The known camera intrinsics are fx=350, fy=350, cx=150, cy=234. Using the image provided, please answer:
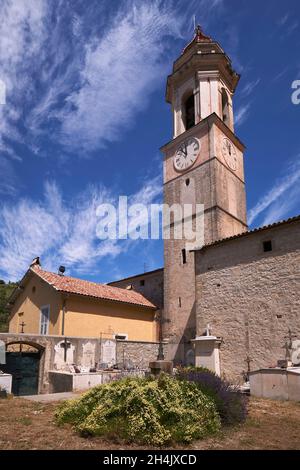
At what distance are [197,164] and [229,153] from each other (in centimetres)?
287

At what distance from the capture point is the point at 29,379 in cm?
1531

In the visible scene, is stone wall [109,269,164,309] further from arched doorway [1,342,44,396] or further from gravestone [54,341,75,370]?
arched doorway [1,342,44,396]

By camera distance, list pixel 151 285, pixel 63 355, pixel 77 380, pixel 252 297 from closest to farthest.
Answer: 1. pixel 77 380
2. pixel 252 297
3. pixel 63 355
4. pixel 151 285

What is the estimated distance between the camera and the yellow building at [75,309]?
18047mm

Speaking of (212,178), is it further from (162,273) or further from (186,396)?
(186,396)

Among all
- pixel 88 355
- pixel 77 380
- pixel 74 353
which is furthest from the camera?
pixel 88 355

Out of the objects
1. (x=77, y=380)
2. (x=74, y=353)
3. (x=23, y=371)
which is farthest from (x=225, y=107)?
(x=23, y=371)

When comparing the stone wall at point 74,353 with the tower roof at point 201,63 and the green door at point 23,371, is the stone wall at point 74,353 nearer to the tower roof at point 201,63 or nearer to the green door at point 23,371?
the green door at point 23,371

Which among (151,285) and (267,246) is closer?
(267,246)

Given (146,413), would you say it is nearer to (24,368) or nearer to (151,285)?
(24,368)

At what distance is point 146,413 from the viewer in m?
5.84

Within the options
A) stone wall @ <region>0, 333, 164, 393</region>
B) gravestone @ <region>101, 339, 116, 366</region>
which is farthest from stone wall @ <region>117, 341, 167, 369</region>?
gravestone @ <region>101, 339, 116, 366</region>

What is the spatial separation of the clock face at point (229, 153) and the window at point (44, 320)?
1473cm
